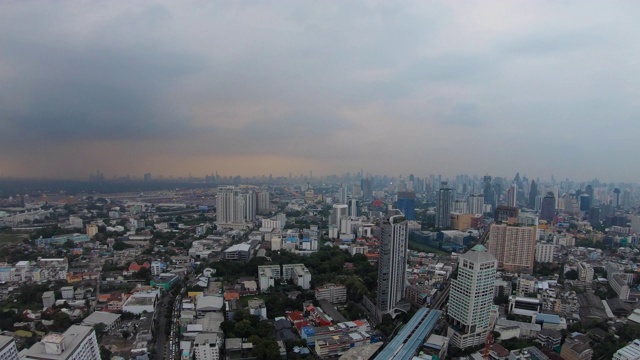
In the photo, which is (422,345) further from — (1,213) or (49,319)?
(1,213)

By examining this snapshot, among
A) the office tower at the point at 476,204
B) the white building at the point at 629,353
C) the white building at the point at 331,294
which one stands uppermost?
the office tower at the point at 476,204

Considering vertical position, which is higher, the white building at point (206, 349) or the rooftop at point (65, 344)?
the rooftop at point (65, 344)

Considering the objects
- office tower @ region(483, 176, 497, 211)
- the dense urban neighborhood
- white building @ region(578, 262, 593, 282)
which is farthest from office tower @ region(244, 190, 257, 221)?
office tower @ region(483, 176, 497, 211)

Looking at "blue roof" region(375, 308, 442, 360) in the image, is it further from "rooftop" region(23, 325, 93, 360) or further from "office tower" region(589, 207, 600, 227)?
"office tower" region(589, 207, 600, 227)

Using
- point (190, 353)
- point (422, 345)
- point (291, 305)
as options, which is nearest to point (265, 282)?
point (291, 305)

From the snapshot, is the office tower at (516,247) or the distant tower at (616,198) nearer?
the office tower at (516,247)

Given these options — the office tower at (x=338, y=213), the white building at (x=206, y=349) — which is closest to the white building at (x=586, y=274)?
the office tower at (x=338, y=213)

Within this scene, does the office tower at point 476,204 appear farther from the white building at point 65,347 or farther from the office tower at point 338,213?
the white building at point 65,347
